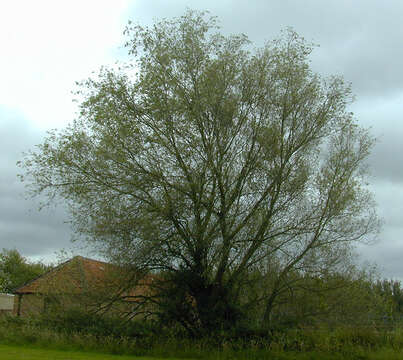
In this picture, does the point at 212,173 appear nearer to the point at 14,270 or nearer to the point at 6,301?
the point at 6,301

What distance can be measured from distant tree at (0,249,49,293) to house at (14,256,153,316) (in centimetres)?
4850

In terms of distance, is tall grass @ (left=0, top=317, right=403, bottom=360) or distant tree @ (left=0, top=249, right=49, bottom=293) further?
distant tree @ (left=0, top=249, right=49, bottom=293)

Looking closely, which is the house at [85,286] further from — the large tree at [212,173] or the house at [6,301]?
the house at [6,301]

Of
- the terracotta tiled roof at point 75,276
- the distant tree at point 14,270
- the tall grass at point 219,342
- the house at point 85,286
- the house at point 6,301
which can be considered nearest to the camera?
the tall grass at point 219,342

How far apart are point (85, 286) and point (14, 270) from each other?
5525cm

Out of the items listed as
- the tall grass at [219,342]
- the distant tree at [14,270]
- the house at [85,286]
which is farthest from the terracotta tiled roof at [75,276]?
the distant tree at [14,270]

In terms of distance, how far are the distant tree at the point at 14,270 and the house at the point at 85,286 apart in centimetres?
4850

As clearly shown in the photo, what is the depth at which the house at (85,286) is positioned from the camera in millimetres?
19359

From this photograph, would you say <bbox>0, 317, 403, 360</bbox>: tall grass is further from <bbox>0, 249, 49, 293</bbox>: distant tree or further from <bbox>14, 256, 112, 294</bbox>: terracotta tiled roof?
<bbox>0, 249, 49, 293</bbox>: distant tree

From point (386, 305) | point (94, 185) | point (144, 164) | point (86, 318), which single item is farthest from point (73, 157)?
point (386, 305)

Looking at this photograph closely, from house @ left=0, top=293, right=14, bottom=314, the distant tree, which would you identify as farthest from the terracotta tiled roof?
the distant tree

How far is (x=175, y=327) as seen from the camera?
19.8 meters

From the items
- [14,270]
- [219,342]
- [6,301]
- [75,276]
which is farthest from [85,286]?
[14,270]

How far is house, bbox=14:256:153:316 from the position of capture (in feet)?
63.5
